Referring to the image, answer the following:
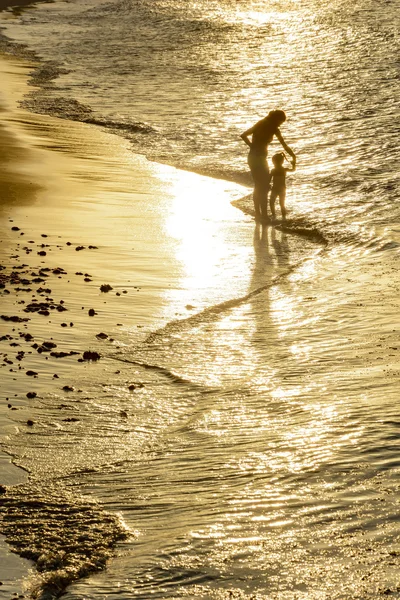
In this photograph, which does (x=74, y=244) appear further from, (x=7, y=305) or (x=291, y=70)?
(x=291, y=70)

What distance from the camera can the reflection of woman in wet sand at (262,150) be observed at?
40.1 ft

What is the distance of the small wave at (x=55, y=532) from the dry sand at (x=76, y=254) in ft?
0.39

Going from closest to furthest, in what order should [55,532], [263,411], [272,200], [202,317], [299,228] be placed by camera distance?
1. [55,532]
2. [263,411]
3. [202,317]
4. [299,228]
5. [272,200]

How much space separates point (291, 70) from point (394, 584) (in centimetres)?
2221

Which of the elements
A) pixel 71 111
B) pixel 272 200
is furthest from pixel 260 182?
pixel 71 111

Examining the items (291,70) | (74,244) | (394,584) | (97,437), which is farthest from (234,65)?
(394,584)

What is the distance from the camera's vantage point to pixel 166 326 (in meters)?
8.45

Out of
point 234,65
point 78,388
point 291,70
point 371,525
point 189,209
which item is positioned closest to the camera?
point 371,525

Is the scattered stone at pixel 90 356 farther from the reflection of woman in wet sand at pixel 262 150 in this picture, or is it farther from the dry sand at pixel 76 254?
the reflection of woman in wet sand at pixel 262 150

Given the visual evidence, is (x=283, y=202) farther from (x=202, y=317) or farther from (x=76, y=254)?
(x=202, y=317)

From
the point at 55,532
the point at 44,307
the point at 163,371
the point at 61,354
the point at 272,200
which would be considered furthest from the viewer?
the point at 272,200

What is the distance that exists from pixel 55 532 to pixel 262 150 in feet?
26.3

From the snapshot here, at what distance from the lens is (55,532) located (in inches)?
208

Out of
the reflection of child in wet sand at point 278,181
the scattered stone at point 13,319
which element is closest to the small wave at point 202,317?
the scattered stone at point 13,319
